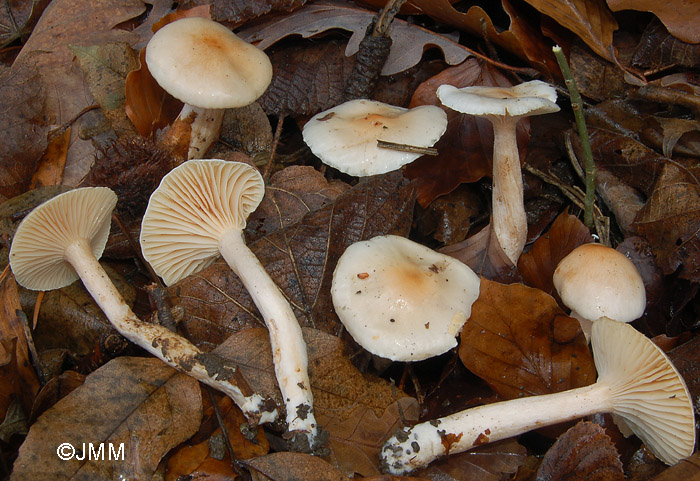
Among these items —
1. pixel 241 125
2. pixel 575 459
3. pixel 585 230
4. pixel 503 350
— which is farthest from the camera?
pixel 241 125

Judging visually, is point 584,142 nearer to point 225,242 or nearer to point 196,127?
point 225,242

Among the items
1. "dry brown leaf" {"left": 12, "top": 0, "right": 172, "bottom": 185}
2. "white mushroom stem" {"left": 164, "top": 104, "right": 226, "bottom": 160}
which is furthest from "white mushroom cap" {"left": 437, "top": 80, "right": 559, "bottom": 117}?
"dry brown leaf" {"left": 12, "top": 0, "right": 172, "bottom": 185}

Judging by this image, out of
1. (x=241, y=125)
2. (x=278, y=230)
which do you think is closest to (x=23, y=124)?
(x=241, y=125)

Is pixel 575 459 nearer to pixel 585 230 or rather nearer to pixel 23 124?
pixel 585 230

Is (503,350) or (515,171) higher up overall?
(515,171)

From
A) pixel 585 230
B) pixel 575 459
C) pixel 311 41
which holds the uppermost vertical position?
pixel 311 41

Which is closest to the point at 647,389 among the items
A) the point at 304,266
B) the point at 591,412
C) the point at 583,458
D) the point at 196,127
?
the point at 591,412

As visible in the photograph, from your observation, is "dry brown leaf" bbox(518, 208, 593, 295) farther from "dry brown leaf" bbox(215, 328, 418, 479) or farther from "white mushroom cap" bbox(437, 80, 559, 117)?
"dry brown leaf" bbox(215, 328, 418, 479)
